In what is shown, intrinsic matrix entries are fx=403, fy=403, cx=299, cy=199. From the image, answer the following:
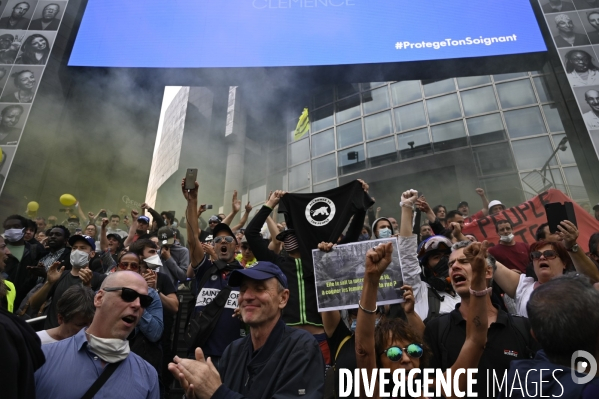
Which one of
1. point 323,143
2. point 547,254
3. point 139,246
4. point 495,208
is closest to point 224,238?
point 139,246

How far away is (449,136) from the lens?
428 inches

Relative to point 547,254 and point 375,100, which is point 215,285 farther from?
point 375,100

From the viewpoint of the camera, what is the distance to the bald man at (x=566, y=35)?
318 inches

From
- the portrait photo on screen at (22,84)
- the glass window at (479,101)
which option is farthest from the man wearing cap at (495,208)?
the portrait photo on screen at (22,84)

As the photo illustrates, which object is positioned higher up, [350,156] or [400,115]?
[400,115]

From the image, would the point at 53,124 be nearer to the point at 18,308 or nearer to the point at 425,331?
the point at 18,308

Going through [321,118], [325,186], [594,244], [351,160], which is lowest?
[594,244]

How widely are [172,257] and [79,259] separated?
101 centimetres

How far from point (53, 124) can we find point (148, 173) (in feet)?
9.42

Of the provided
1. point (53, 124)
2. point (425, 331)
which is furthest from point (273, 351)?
point (53, 124)

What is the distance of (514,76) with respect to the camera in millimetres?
10922

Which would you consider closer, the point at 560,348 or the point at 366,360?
the point at 560,348

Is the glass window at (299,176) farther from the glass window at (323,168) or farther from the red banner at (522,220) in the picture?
the red banner at (522,220)

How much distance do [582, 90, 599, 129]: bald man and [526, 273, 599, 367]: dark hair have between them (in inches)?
301
